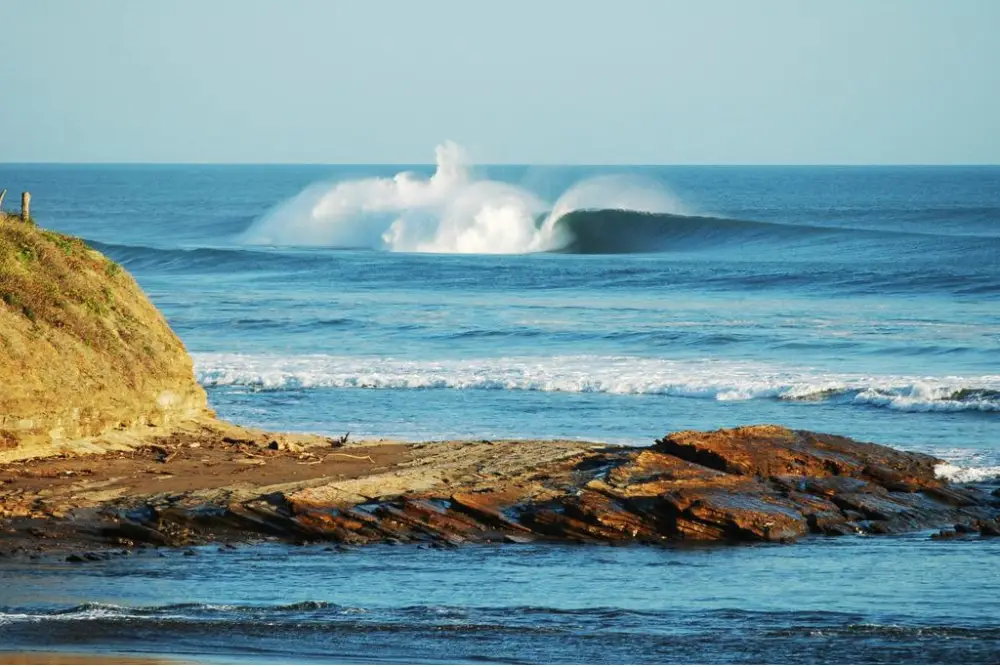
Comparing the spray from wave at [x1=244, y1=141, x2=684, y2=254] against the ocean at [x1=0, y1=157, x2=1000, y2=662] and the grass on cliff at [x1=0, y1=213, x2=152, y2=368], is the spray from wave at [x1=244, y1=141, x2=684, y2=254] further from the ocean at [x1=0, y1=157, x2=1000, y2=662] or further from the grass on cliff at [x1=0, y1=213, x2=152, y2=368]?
the grass on cliff at [x1=0, y1=213, x2=152, y2=368]

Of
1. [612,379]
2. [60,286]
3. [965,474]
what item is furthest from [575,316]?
[60,286]

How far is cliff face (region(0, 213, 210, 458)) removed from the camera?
13.5 meters

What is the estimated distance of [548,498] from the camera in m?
12.9

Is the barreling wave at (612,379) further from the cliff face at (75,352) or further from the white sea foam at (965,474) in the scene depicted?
the cliff face at (75,352)

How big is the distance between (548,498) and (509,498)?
371mm

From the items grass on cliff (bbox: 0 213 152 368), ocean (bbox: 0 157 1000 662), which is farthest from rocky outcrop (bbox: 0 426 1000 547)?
grass on cliff (bbox: 0 213 152 368)

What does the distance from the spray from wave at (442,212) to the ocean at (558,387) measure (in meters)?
0.15

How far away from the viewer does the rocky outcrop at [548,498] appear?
12391 millimetres

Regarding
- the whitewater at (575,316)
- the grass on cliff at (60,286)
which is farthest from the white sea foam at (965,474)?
the grass on cliff at (60,286)

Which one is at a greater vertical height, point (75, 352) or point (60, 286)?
point (60, 286)

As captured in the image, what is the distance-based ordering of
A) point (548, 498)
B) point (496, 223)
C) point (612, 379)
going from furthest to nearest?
point (496, 223) < point (612, 379) < point (548, 498)

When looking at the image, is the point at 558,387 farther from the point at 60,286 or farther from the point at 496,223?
the point at 496,223

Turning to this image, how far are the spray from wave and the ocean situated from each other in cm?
15

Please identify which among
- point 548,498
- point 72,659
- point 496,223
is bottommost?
point 72,659
